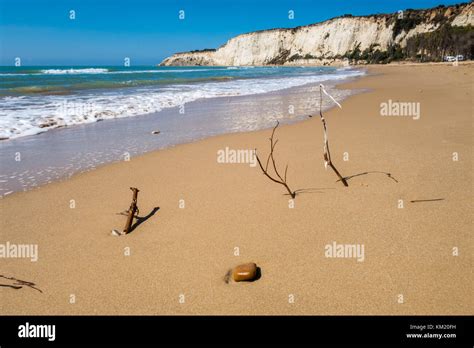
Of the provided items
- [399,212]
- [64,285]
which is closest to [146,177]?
[64,285]

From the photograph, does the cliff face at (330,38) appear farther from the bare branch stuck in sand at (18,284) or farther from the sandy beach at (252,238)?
the bare branch stuck in sand at (18,284)

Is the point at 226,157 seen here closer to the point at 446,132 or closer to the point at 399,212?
the point at 399,212

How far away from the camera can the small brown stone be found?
6.88 ft

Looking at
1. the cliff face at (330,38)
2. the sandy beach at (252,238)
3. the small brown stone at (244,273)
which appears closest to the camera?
the sandy beach at (252,238)

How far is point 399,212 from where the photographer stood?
111 inches

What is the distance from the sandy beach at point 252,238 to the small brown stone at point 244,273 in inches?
2.0

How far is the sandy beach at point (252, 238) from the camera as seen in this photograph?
76.7 inches

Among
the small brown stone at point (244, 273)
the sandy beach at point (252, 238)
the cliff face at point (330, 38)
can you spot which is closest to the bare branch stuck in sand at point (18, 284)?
the sandy beach at point (252, 238)

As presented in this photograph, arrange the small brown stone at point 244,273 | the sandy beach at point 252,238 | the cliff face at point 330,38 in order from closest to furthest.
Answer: the sandy beach at point 252,238, the small brown stone at point 244,273, the cliff face at point 330,38

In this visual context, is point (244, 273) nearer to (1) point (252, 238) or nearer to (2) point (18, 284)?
(1) point (252, 238)

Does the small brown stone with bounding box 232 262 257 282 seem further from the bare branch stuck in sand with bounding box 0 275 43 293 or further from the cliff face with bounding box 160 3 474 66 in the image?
the cliff face with bounding box 160 3 474 66

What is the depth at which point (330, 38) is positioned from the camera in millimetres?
107875

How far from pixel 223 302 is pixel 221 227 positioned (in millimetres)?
880

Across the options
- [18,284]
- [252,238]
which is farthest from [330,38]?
[18,284]
